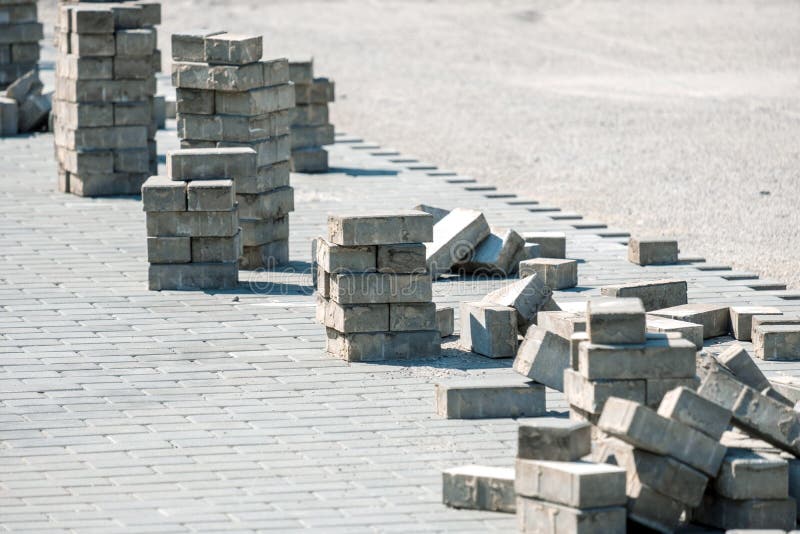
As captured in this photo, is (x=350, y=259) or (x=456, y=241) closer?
(x=350, y=259)

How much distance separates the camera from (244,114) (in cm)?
1391

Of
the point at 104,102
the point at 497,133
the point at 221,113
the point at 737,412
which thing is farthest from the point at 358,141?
the point at 737,412

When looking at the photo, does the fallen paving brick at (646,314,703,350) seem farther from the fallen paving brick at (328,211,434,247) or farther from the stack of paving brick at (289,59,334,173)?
the stack of paving brick at (289,59,334,173)

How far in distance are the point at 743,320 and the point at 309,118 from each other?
825 centimetres

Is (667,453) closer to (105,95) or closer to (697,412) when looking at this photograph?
(697,412)

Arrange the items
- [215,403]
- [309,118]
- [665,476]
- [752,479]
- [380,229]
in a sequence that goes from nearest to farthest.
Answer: [665,476] < [752,479] < [215,403] < [380,229] < [309,118]

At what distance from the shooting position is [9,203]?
1695 cm

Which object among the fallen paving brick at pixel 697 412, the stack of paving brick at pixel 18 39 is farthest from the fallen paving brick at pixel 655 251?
the stack of paving brick at pixel 18 39

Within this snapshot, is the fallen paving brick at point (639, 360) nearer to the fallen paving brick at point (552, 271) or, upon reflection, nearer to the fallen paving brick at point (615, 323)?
the fallen paving brick at point (615, 323)

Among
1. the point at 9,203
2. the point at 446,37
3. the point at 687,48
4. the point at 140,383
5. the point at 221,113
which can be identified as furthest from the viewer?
the point at 446,37

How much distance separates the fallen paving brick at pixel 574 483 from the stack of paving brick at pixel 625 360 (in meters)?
1.06

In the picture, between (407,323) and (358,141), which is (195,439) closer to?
(407,323)

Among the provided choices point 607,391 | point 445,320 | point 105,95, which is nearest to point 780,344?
point 445,320

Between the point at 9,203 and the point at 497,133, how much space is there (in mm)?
8200
